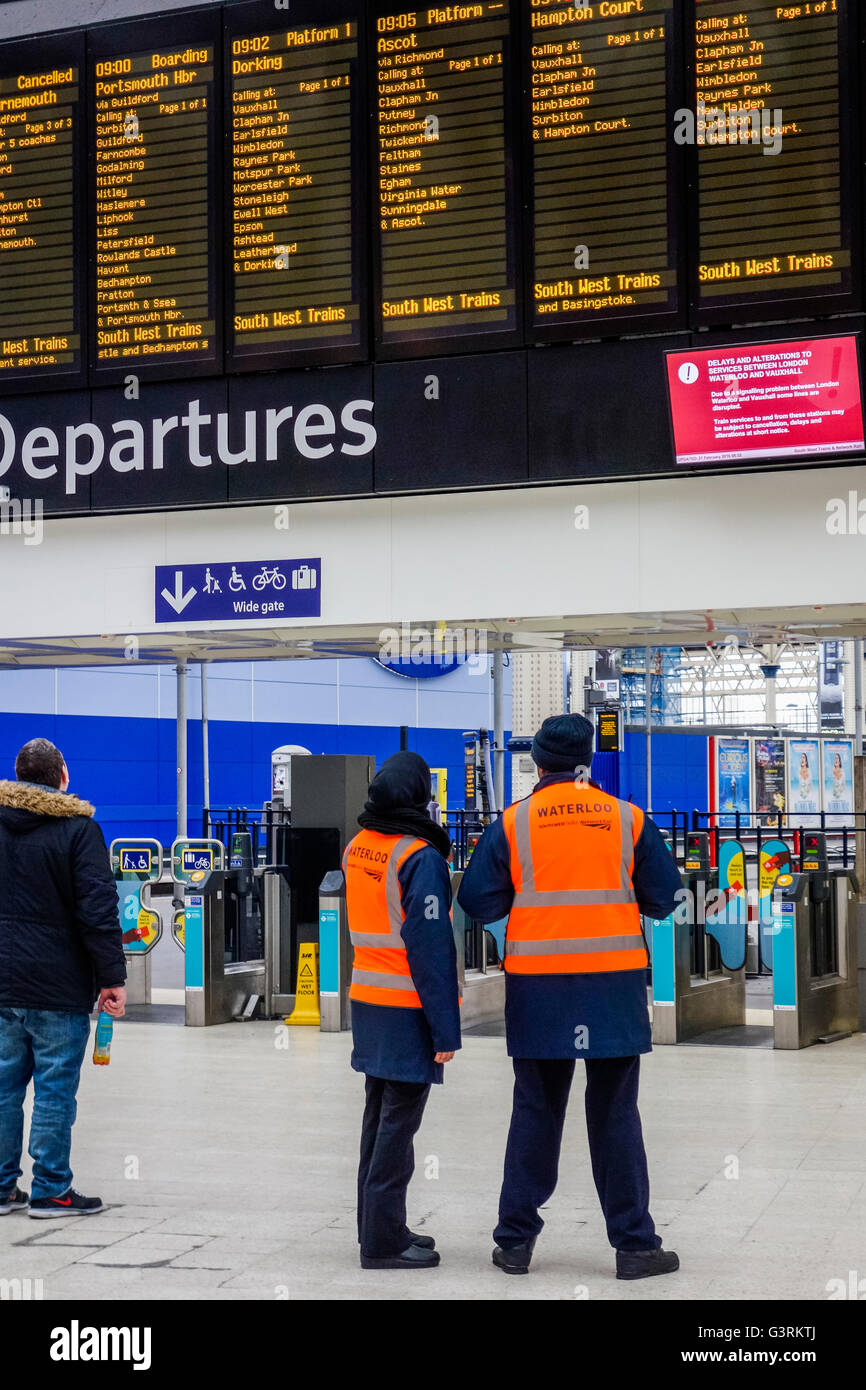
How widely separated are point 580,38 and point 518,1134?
665 centimetres

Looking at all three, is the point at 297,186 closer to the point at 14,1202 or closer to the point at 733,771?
the point at 14,1202

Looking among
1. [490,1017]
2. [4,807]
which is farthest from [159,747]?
[4,807]

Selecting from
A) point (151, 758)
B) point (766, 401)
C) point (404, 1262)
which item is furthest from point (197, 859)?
point (151, 758)

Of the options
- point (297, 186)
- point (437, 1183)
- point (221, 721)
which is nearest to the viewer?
point (437, 1183)

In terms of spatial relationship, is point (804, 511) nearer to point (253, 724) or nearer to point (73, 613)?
point (73, 613)

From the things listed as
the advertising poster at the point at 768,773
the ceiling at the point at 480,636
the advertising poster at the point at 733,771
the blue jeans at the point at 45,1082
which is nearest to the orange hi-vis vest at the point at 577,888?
the blue jeans at the point at 45,1082

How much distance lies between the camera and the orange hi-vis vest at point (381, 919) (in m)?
5.21

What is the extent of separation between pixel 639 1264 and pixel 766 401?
531 cm

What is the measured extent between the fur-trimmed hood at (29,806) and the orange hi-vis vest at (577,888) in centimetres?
180

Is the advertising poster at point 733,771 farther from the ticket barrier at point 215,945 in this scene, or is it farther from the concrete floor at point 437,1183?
the concrete floor at point 437,1183

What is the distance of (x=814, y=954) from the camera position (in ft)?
34.0

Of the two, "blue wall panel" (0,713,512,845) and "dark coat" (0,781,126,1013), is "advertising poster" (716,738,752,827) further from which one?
"dark coat" (0,781,126,1013)

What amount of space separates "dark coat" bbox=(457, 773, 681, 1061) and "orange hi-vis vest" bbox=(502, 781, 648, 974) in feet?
0.12

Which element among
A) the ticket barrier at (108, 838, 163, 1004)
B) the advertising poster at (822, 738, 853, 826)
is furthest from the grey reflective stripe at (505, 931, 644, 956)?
the advertising poster at (822, 738, 853, 826)
